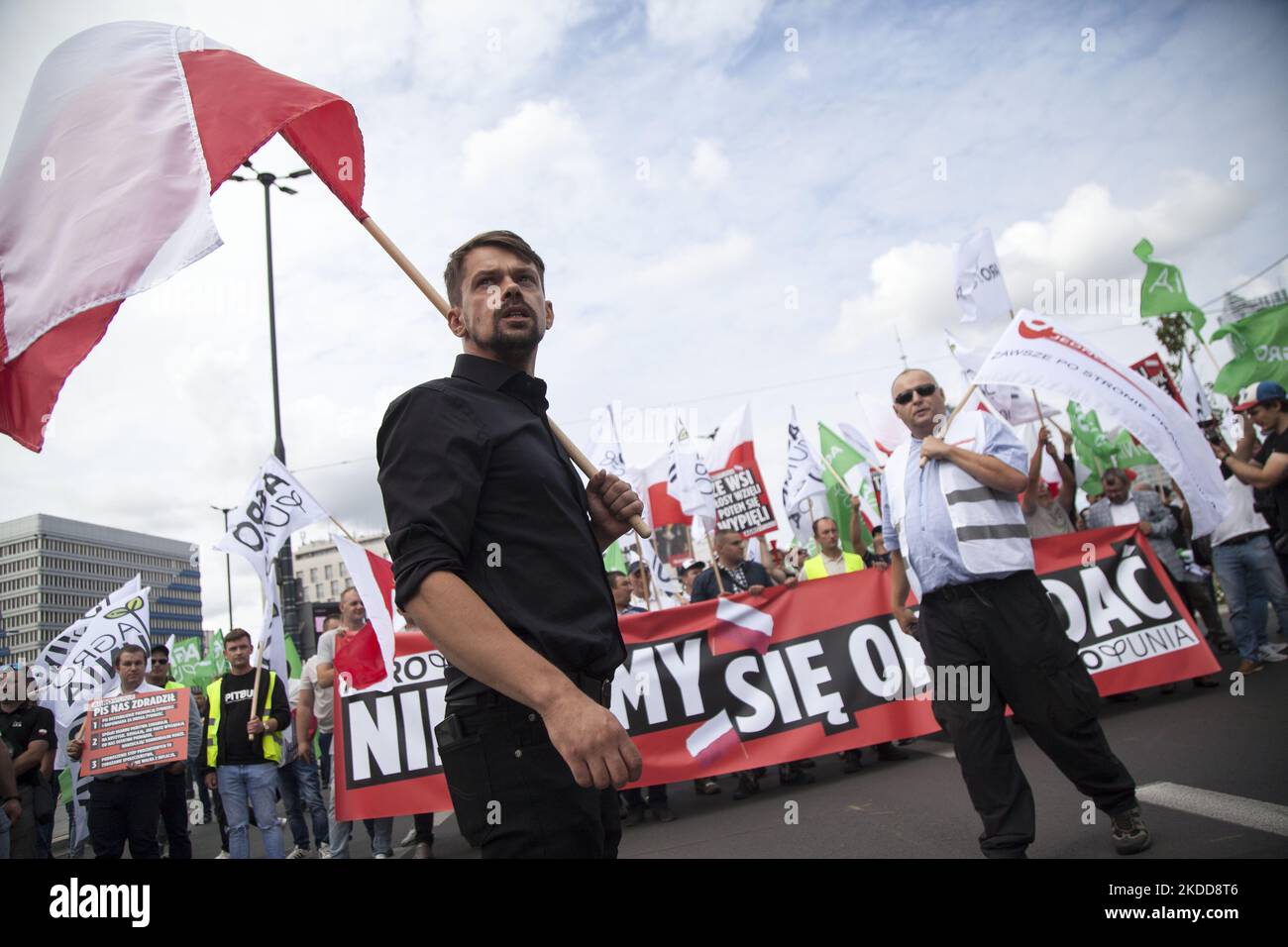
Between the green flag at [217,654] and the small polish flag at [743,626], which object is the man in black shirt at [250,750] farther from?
the green flag at [217,654]

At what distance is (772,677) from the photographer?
279 inches

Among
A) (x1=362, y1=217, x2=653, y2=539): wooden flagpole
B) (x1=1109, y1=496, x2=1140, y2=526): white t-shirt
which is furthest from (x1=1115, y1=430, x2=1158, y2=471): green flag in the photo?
(x1=362, y1=217, x2=653, y2=539): wooden flagpole

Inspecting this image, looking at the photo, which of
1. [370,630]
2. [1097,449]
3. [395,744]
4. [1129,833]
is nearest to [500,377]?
[1129,833]

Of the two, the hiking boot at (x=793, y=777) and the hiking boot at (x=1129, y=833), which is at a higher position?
the hiking boot at (x=1129, y=833)

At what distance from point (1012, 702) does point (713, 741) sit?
3.58 m

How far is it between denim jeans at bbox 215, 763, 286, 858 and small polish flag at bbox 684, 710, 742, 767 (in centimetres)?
350

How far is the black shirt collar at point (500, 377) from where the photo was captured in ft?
6.53

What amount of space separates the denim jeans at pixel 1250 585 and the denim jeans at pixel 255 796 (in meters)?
8.61

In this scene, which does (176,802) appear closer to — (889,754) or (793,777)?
(793,777)

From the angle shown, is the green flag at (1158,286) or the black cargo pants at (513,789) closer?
the black cargo pants at (513,789)

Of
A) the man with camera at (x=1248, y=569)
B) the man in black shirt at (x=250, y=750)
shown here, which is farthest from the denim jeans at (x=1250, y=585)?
the man in black shirt at (x=250, y=750)
